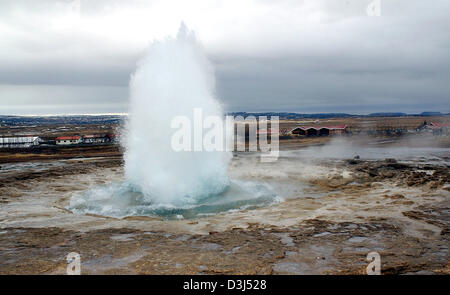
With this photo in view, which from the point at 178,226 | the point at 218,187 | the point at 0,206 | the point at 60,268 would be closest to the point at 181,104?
the point at 218,187

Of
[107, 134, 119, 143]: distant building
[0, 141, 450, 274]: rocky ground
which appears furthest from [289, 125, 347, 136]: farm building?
[0, 141, 450, 274]: rocky ground

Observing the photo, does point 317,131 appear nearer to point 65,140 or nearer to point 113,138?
point 113,138

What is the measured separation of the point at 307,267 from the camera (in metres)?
5.86

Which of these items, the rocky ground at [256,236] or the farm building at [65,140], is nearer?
the rocky ground at [256,236]

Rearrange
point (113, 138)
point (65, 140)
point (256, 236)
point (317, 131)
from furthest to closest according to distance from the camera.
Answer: point (317, 131) → point (113, 138) → point (65, 140) → point (256, 236)

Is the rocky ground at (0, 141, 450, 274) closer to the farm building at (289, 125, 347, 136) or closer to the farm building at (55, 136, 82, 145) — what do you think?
the farm building at (55, 136, 82, 145)

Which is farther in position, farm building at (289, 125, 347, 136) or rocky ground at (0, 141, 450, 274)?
farm building at (289, 125, 347, 136)

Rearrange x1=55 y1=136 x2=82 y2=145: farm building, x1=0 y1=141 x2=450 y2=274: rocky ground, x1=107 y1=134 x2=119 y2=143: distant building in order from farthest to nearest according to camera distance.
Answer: x1=107 y1=134 x2=119 y2=143: distant building, x1=55 y1=136 x2=82 y2=145: farm building, x1=0 y1=141 x2=450 y2=274: rocky ground


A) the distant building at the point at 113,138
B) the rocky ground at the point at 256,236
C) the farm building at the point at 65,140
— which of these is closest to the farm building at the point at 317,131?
the distant building at the point at 113,138

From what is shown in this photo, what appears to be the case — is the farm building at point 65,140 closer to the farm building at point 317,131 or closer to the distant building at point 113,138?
the distant building at point 113,138

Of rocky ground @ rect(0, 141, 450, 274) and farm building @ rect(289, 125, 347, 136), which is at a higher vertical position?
farm building @ rect(289, 125, 347, 136)

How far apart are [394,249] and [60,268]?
21.2ft

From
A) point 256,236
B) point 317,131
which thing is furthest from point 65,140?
point 256,236
